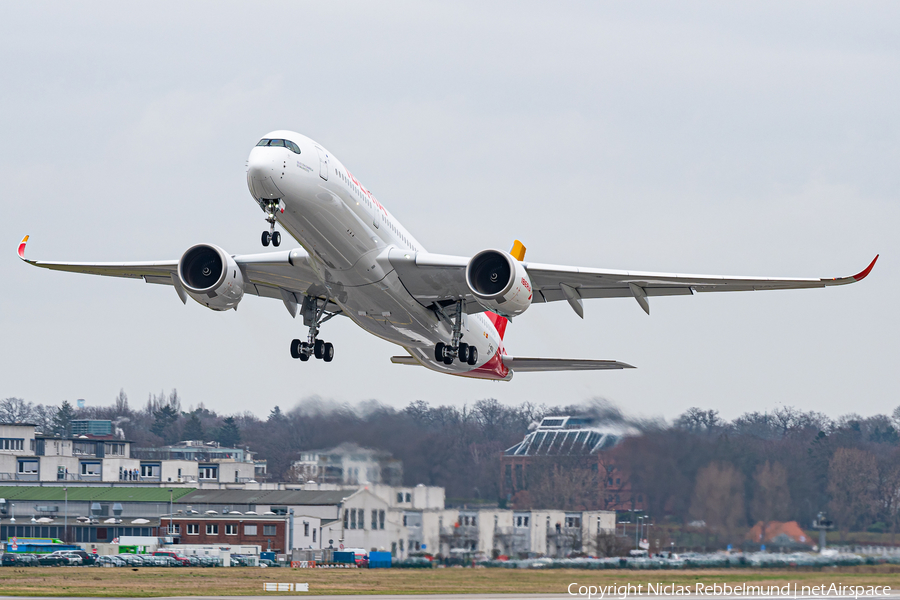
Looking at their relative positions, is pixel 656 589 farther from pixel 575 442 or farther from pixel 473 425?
pixel 473 425

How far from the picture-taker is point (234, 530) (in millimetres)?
53250

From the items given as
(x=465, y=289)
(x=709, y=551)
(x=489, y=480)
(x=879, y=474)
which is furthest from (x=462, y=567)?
(x=879, y=474)

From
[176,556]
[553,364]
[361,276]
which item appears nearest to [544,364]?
[553,364]

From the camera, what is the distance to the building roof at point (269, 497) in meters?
38.4

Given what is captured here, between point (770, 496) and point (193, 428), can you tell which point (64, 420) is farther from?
point (770, 496)

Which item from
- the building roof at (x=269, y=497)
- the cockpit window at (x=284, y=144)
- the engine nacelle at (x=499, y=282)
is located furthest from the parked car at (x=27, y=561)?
the cockpit window at (x=284, y=144)

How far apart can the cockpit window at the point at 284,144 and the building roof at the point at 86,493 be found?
40.1m

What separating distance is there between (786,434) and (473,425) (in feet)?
32.4

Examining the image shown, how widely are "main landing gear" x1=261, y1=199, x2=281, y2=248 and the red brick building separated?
25.3 metres

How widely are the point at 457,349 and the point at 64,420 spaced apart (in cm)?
6031

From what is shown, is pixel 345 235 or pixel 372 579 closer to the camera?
pixel 345 235

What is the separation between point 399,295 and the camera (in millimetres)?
29094

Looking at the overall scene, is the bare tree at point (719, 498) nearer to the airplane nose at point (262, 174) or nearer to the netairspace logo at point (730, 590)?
the netairspace logo at point (730, 590)

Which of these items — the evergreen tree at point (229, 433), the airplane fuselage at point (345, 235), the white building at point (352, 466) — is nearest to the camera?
the airplane fuselage at point (345, 235)
